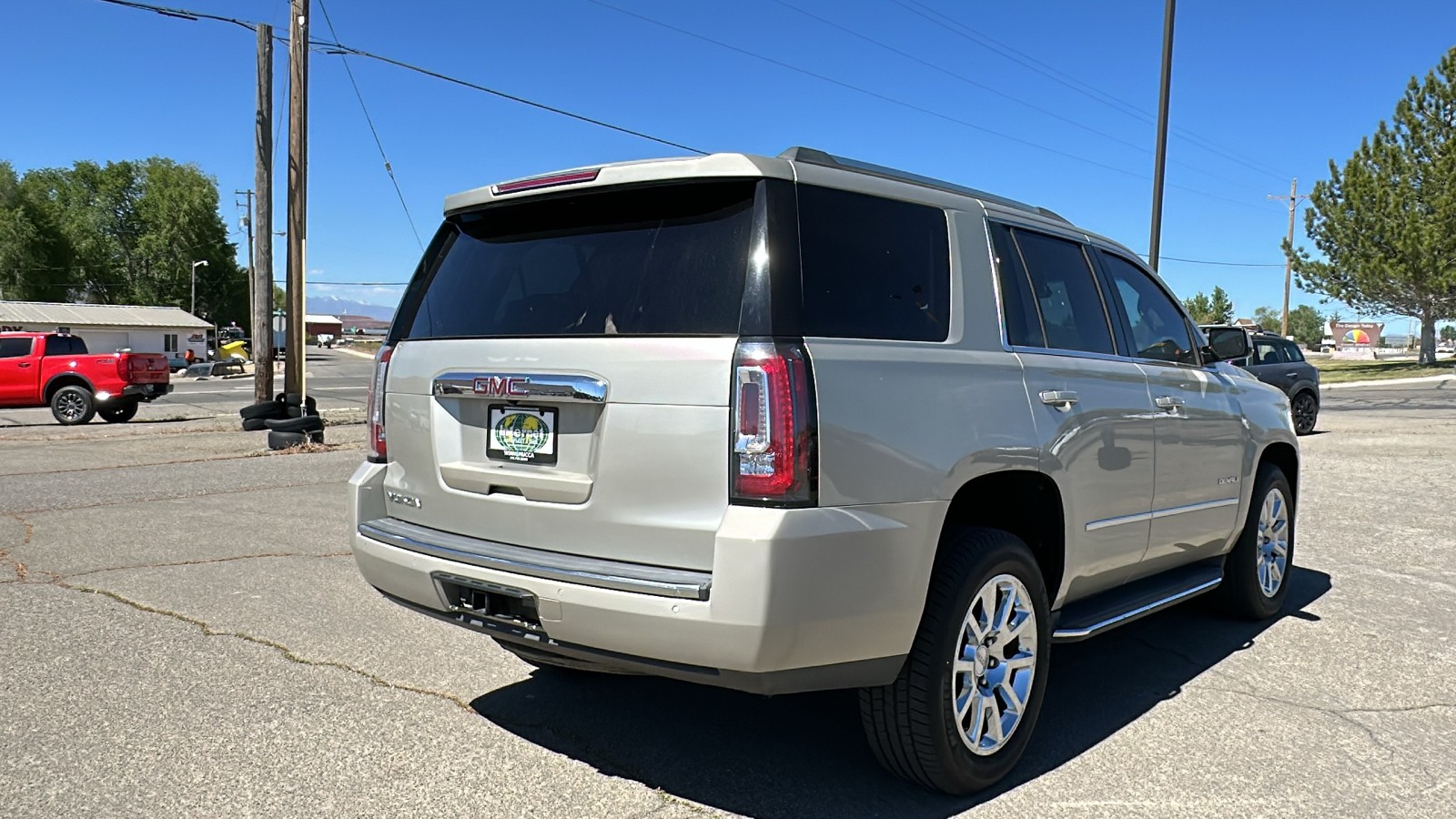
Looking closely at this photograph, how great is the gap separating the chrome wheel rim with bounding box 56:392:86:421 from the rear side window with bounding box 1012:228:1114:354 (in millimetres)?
21866

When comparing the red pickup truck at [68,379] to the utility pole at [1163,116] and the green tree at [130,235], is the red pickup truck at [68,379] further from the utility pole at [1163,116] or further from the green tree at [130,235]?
the green tree at [130,235]

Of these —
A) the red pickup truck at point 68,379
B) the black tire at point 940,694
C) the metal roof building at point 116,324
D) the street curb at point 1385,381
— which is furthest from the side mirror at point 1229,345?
the metal roof building at point 116,324

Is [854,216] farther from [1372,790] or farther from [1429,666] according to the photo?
[1429,666]

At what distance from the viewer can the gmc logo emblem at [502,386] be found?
125 inches

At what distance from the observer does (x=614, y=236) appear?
128 inches

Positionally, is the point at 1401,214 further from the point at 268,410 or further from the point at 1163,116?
the point at 268,410

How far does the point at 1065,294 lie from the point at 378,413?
2660 mm

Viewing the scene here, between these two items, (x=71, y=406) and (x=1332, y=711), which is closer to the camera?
(x=1332, y=711)

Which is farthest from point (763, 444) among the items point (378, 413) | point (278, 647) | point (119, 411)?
point (119, 411)

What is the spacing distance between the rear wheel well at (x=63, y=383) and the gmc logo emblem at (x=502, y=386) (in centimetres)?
2132

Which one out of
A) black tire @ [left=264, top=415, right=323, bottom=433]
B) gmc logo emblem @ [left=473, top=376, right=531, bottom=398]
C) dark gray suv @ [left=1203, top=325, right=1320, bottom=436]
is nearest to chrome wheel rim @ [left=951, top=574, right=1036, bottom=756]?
gmc logo emblem @ [left=473, top=376, right=531, bottom=398]

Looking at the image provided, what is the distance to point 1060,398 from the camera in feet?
12.2

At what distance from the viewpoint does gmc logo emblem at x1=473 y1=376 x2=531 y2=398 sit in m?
3.18

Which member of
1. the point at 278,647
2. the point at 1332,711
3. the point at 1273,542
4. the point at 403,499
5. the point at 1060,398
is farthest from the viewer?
the point at 1273,542
